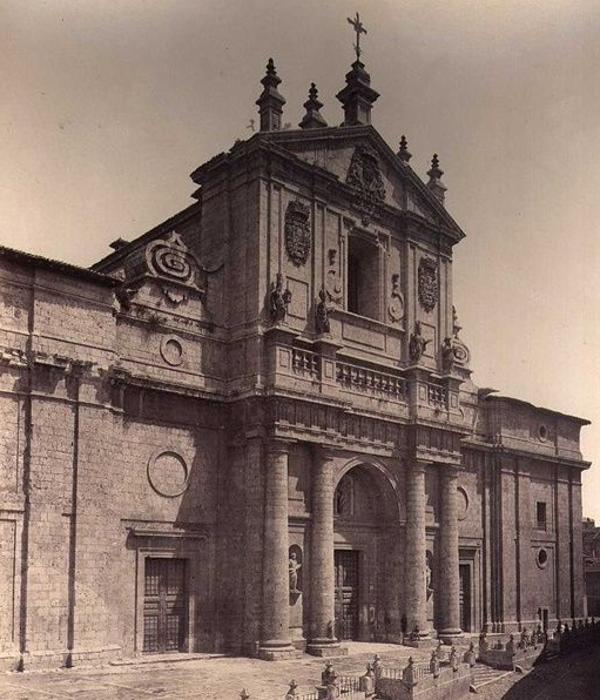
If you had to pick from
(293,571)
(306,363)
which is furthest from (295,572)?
(306,363)

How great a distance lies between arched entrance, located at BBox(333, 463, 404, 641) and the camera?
29.0m

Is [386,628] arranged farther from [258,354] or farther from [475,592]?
[258,354]

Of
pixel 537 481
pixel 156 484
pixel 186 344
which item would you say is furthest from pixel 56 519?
pixel 537 481

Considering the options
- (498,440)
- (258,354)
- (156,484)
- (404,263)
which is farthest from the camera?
(498,440)

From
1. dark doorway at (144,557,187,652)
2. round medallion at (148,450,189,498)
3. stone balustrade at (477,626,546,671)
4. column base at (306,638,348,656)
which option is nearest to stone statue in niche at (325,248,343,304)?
round medallion at (148,450,189,498)

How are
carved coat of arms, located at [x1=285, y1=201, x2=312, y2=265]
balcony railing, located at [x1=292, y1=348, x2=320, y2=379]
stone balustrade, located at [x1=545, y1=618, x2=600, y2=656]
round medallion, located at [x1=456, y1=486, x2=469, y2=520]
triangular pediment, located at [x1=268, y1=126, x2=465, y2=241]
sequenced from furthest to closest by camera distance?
round medallion, located at [x1=456, y1=486, x2=469, y2=520], stone balustrade, located at [x1=545, y1=618, x2=600, y2=656], triangular pediment, located at [x1=268, y1=126, x2=465, y2=241], carved coat of arms, located at [x1=285, y1=201, x2=312, y2=265], balcony railing, located at [x1=292, y1=348, x2=320, y2=379]

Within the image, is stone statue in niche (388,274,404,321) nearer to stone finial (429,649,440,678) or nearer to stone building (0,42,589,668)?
→ stone building (0,42,589,668)

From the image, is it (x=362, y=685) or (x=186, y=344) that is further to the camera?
(x=186, y=344)

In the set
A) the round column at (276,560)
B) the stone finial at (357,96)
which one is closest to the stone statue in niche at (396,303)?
the stone finial at (357,96)

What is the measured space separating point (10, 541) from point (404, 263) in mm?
17545

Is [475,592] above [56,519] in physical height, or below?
below

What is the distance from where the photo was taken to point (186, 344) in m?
25.7

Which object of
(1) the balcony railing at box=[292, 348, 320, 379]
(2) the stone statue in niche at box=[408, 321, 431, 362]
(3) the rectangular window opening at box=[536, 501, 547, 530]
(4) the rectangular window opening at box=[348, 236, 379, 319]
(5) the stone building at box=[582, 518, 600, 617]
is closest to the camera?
(1) the balcony railing at box=[292, 348, 320, 379]

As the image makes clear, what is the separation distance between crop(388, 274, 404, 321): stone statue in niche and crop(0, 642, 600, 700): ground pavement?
36.7 ft
